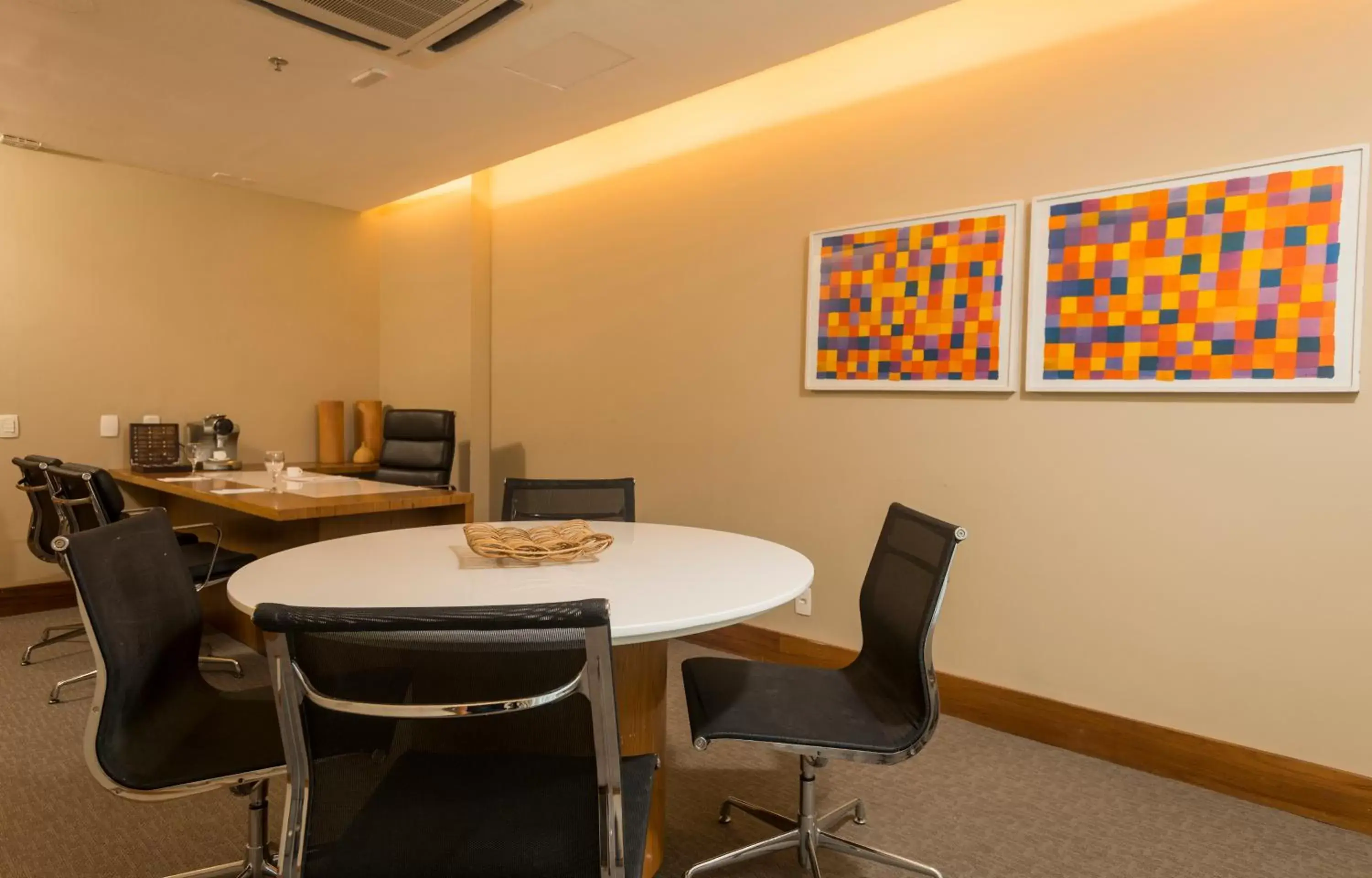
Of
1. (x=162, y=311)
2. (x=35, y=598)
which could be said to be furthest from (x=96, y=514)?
(x=162, y=311)

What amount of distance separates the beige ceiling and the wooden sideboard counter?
173 cm

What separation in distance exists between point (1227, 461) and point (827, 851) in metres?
1.72

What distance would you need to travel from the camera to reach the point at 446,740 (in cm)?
128

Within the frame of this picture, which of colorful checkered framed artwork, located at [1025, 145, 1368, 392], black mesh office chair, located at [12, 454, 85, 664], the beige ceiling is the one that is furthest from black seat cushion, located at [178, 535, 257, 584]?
colorful checkered framed artwork, located at [1025, 145, 1368, 392]

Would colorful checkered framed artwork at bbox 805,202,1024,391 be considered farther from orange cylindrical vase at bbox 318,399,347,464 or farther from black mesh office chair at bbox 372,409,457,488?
orange cylindrical vase at bbox 318,399,347,464

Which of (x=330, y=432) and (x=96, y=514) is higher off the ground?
(x=330, y=432)

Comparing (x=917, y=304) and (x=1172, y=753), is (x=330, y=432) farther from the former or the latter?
(x=1172, y=753)

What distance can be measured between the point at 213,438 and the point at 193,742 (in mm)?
3787

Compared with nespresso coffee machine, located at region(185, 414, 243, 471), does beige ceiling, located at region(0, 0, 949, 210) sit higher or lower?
higher

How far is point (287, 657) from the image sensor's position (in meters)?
1.04

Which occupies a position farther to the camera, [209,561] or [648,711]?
[209,561]

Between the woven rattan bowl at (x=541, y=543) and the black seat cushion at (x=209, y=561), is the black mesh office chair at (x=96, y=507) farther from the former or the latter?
the woven rattan bowl at (x=541, y=543)

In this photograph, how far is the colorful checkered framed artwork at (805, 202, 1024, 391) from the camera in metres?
2.91

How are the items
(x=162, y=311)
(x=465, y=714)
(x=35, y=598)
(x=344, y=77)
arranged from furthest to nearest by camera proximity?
(x=162, y=311) → (x=35, y=598) → (x=344, y=77) → (x=465, y=714)
